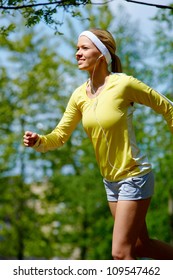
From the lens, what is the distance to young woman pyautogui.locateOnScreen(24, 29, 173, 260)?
443 cm

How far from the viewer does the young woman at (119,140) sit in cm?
443

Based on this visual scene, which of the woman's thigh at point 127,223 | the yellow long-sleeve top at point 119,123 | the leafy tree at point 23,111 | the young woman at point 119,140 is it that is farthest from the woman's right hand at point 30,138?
the leafy tree at point 23,111

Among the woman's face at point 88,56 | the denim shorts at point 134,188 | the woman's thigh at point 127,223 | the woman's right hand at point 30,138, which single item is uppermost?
the woman's face at point 88,56

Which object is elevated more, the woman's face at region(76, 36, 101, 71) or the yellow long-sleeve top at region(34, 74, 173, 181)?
the woman's face at region(76, 36, 101, 71)

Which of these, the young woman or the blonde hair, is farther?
the blonde hair

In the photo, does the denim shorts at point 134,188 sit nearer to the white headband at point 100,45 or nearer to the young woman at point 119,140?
the young woman at point 119,140

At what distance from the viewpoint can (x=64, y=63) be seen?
69.4ft

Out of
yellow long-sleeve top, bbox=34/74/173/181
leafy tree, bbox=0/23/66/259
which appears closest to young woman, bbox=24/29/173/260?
yellow long-sleeve top, bbox=34/74/173/181

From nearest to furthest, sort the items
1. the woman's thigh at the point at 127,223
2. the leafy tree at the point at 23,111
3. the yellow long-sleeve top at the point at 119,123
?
1. the woman's thigh at the point at 127,223
2. the yellow long-sleeve top at the point at 119,123
3. the leafy tree at the point at 23,111

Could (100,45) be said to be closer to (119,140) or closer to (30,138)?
(119,140)

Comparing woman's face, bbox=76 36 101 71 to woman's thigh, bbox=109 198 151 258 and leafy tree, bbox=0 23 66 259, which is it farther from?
leafy tree, bbox=0 23 66 259

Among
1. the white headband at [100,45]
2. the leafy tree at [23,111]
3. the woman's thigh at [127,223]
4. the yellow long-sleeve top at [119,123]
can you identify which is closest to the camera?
the woman's thigh at [127,223]
